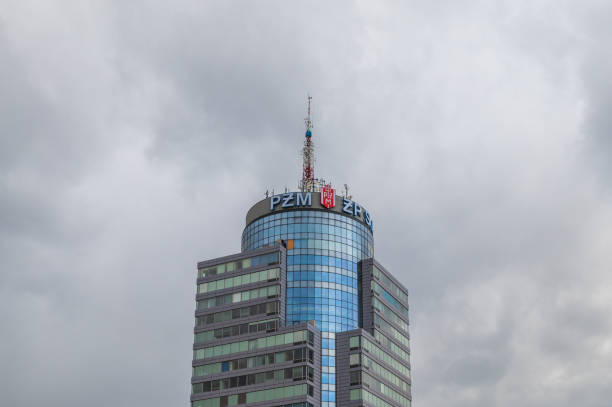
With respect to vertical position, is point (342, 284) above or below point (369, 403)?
above

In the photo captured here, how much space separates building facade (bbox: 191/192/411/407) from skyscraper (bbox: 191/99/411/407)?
0.23 m

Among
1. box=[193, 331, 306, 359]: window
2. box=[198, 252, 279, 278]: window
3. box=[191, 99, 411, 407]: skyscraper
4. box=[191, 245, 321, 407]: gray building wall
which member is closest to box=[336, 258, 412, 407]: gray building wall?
box=[191, 99, 411, 407]: skyscraper

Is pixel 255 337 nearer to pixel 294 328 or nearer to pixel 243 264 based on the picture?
pixel 294 328

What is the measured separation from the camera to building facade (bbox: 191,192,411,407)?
180 m

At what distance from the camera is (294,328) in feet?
597

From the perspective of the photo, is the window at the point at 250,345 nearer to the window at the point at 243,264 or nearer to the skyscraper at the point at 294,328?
the skyscraper at the point at 294,328

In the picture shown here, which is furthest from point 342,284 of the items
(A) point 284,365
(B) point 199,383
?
(B) point 199,383

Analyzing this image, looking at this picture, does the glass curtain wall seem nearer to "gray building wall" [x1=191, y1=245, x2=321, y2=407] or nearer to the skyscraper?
the skyscraper

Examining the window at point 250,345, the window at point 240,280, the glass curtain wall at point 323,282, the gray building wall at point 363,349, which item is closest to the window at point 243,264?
the window at point 240,280

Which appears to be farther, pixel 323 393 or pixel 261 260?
pixel 261 260

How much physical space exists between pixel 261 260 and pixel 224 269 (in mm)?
10227

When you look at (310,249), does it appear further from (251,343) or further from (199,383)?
(199,383)

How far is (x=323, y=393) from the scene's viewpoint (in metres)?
181

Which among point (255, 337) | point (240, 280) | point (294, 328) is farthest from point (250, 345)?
point (240, 280)
